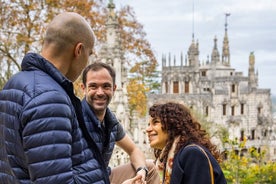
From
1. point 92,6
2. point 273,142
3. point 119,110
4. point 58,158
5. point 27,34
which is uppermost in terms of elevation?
point 92,6

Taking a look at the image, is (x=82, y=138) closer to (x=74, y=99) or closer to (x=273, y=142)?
(x=74, y=99)

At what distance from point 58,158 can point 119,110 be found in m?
7.08

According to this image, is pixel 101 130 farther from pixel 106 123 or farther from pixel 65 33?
pixel 65 33

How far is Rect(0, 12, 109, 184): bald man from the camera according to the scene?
1951 millimetres

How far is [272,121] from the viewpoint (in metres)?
39.5

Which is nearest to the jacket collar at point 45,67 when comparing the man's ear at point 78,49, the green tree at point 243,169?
the man's ear at point 78,49

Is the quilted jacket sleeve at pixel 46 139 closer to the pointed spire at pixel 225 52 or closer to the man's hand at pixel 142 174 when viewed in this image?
the man's hand at pixel 142 174

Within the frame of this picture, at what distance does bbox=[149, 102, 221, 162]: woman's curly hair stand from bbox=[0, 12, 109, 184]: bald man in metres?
0.95

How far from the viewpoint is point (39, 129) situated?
1.94m

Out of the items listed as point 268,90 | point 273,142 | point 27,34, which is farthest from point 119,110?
point 268,90

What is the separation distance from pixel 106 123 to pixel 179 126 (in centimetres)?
55

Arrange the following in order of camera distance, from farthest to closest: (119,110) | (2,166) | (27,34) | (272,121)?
(272,121)
(27,34)
(119,110)
(2,166)

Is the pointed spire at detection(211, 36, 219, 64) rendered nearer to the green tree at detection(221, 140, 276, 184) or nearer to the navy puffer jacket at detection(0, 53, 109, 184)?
the green tree at detection(221, 140, 276, 184)

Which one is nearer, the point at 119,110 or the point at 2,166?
the point at 2,166
